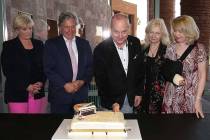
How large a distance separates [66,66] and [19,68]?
0.54 meters

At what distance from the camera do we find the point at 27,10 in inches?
165

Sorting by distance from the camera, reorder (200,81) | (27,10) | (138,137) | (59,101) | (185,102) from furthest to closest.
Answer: (27,10) < (59,101) < (185,102) < (200,81) < (138,137)

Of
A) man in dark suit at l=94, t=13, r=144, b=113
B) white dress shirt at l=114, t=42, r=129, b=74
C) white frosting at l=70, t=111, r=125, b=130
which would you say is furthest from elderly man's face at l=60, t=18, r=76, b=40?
white frosting at l=70, t=111, r=125, b=130

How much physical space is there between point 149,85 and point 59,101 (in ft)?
2.81

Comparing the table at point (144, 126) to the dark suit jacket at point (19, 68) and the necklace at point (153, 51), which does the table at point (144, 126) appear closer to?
the dark suit jacket at point (19, 68)

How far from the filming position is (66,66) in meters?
2.83

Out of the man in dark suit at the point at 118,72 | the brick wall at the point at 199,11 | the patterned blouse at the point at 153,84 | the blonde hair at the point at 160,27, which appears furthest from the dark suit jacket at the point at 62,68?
the brick wall at the point at 199,11

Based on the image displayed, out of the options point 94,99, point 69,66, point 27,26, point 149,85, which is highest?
point 27,26

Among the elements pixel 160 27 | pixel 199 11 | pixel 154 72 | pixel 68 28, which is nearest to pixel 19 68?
pixel 68 28

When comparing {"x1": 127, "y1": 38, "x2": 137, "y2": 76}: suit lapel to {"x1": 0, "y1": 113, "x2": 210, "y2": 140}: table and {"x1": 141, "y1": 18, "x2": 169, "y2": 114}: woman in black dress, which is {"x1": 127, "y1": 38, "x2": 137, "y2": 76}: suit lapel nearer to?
{"x1": 141, "y1": 18, "x2": 169, "y2": 114}: woman in black dress

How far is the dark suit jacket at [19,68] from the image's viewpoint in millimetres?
3061

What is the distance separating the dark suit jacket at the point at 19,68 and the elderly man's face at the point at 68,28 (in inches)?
17.2

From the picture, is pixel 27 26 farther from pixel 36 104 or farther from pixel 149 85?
pixel 149 85

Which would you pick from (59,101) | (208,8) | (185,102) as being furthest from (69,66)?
(208,8)
